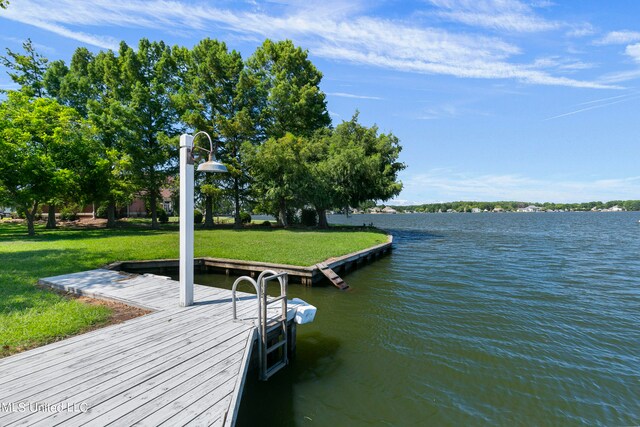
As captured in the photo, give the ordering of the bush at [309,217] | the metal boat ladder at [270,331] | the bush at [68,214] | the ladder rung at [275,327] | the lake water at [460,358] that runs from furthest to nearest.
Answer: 1. the bush at [309,217]
2. the bush at [68,214]
3. the ladder rung at [275,327]
4. the metal boat ladder at [270,331]
5. the lake water at [460,358]

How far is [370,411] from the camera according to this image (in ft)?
14.0

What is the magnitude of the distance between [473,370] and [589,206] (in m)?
218

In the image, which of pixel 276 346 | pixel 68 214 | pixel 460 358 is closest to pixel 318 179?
pixel 460 358

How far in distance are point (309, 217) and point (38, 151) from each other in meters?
20.5

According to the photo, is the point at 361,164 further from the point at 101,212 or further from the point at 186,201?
the point at 101,212

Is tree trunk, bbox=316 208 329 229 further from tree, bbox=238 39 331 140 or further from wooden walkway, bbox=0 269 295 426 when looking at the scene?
wooden walkway, bbox=0 269 295 426

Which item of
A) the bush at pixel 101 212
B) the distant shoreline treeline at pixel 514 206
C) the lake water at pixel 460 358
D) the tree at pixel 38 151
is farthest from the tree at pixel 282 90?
the distant shoreline treeline at pixel 514 206

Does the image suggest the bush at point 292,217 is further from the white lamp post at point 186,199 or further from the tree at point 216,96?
the white lamp post at point 186,199

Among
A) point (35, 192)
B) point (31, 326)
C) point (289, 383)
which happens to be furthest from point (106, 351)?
point (35, 192)

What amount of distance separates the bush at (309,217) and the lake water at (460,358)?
19307mm

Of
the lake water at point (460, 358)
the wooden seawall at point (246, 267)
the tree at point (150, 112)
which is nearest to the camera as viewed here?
the lake water at point (460, 358)

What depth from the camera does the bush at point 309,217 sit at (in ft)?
100

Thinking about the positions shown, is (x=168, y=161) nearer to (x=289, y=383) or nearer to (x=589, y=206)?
(x=289, y=383)

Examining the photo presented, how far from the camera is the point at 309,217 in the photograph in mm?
30859
